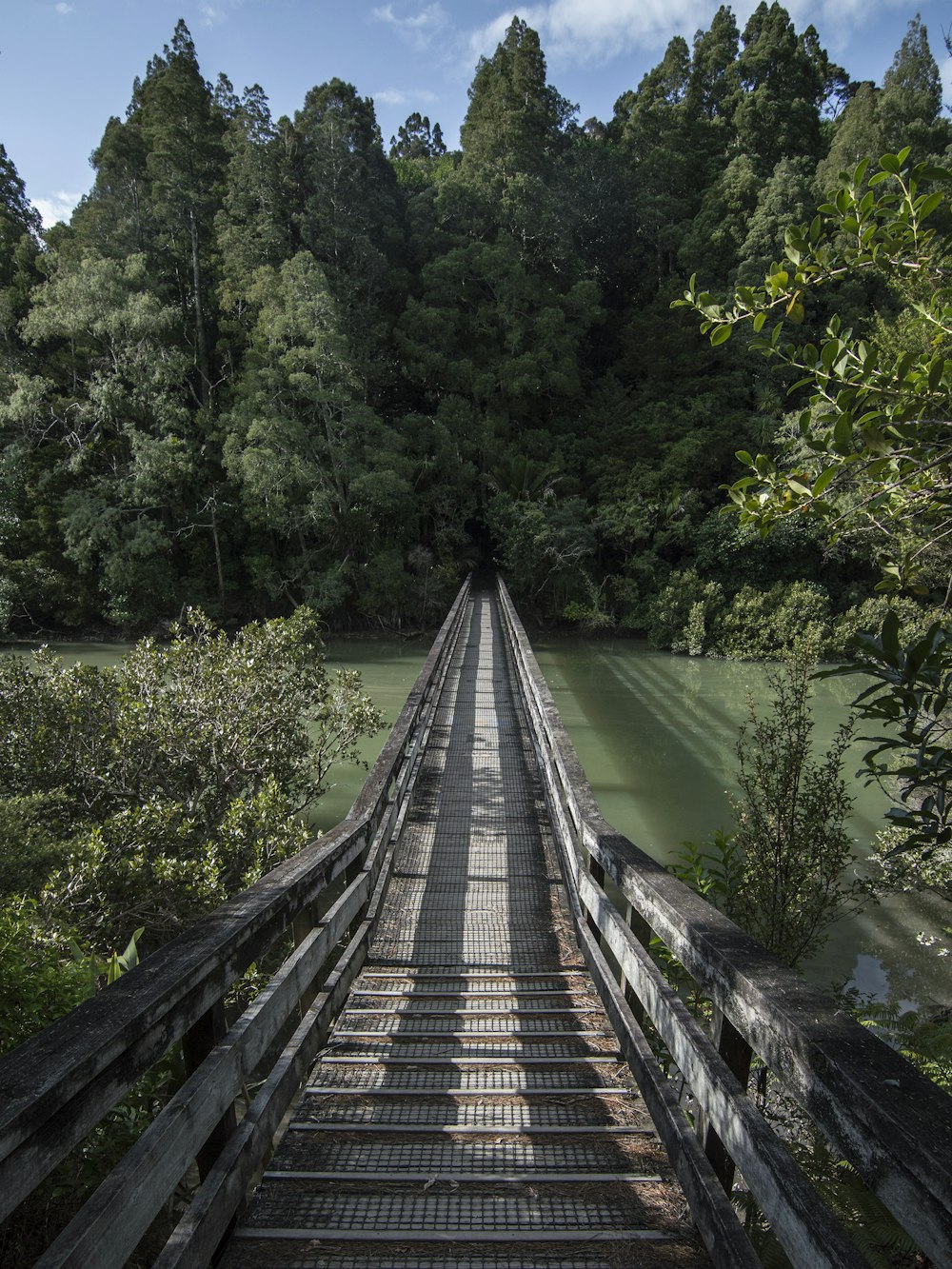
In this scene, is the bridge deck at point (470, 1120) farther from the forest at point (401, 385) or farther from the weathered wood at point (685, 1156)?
the forest at point (401, 385)

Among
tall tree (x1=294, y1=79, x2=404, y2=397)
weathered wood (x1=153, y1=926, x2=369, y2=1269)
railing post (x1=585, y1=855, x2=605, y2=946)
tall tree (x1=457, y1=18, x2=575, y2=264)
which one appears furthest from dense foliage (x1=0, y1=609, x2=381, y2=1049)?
tall tree (x1=457, y1=18, x2=575, y2=264)

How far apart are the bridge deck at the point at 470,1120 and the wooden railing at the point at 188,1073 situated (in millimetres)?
159

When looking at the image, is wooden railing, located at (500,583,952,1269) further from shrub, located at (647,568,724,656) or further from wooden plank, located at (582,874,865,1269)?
shrub, located at (647,568,724,656)

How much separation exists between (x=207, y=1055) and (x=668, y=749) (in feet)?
37.2

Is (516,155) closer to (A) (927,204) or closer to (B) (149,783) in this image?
(B) (149,783)

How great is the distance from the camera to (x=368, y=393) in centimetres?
2091

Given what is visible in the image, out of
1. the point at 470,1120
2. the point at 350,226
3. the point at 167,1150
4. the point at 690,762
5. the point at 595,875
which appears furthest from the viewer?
the point at 350,226

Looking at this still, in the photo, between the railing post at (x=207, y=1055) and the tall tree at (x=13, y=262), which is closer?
the railing post at (x=207, y=1055)

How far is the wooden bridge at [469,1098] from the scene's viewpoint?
1012 mm

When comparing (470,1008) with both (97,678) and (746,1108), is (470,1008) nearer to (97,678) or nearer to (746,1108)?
(746,1108)

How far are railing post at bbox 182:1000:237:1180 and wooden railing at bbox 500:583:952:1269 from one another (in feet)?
3.21

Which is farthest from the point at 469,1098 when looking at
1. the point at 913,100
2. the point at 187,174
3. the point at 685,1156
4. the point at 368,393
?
the point at 913,100

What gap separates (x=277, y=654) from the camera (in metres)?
7.47

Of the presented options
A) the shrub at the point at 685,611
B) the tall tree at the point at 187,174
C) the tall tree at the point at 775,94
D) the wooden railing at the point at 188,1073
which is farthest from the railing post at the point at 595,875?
the tall tree at the point at 775,94
